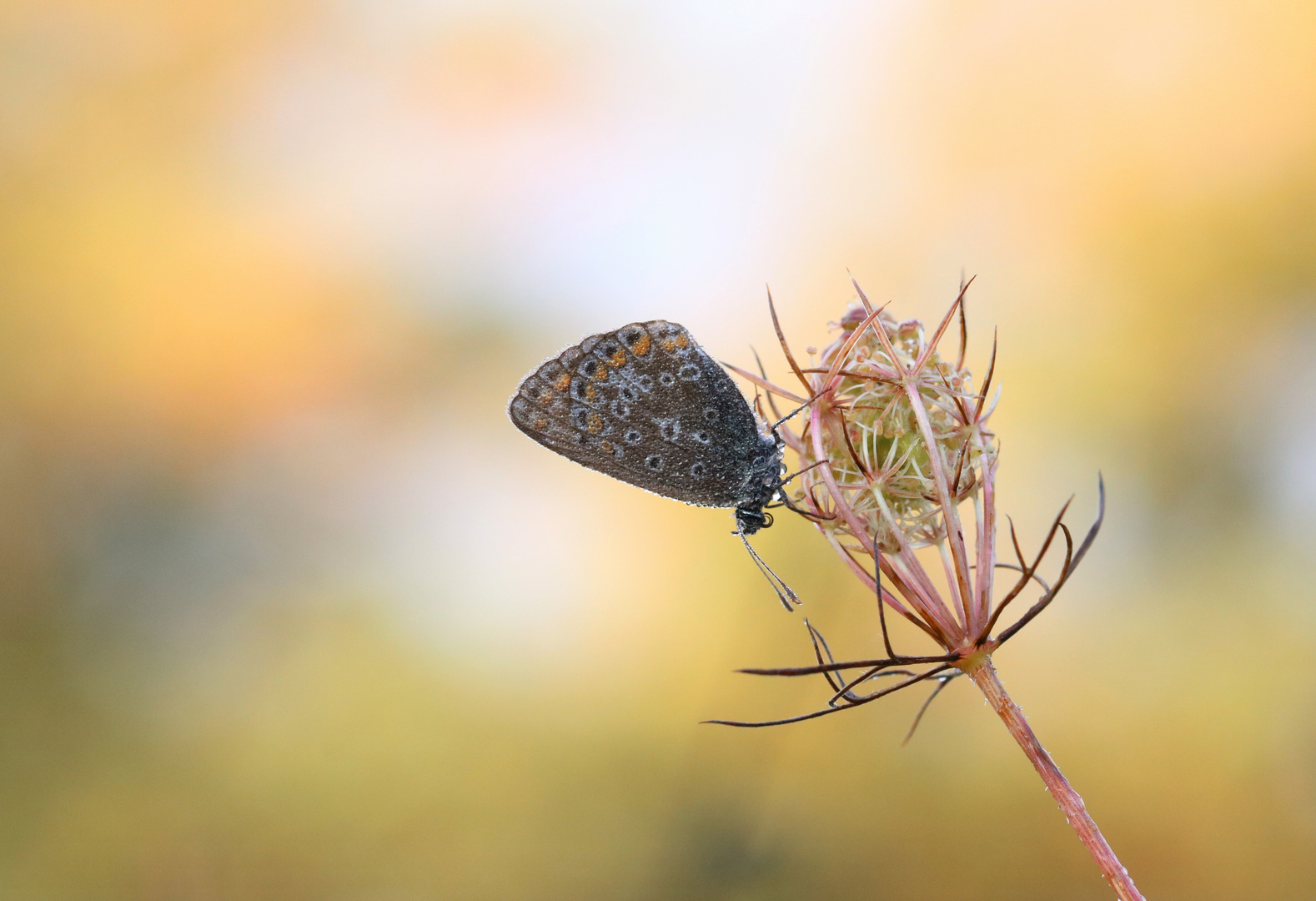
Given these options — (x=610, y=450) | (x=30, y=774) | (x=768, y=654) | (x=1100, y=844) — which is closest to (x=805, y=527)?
(x=768, y=654)

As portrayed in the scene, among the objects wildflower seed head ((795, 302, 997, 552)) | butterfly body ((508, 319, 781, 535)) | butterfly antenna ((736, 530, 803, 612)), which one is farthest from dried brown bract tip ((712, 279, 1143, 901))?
butterfly antenna ((736, 530, 803, 612))

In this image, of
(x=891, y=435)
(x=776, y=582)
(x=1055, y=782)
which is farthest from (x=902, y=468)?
(x=776, y=582)

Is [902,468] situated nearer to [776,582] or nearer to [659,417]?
[659,417]

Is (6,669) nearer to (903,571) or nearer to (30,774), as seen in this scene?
(30,774)

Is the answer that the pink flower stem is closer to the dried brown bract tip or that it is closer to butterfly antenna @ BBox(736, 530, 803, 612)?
the dried brown bract tip

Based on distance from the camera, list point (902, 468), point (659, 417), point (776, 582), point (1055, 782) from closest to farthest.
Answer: point (1055, 782) → point (902, 468) → point (659, 417) → point (776, 582)

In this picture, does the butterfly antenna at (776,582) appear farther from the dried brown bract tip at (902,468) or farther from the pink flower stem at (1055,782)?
the pink flower stem at (1055,782)
